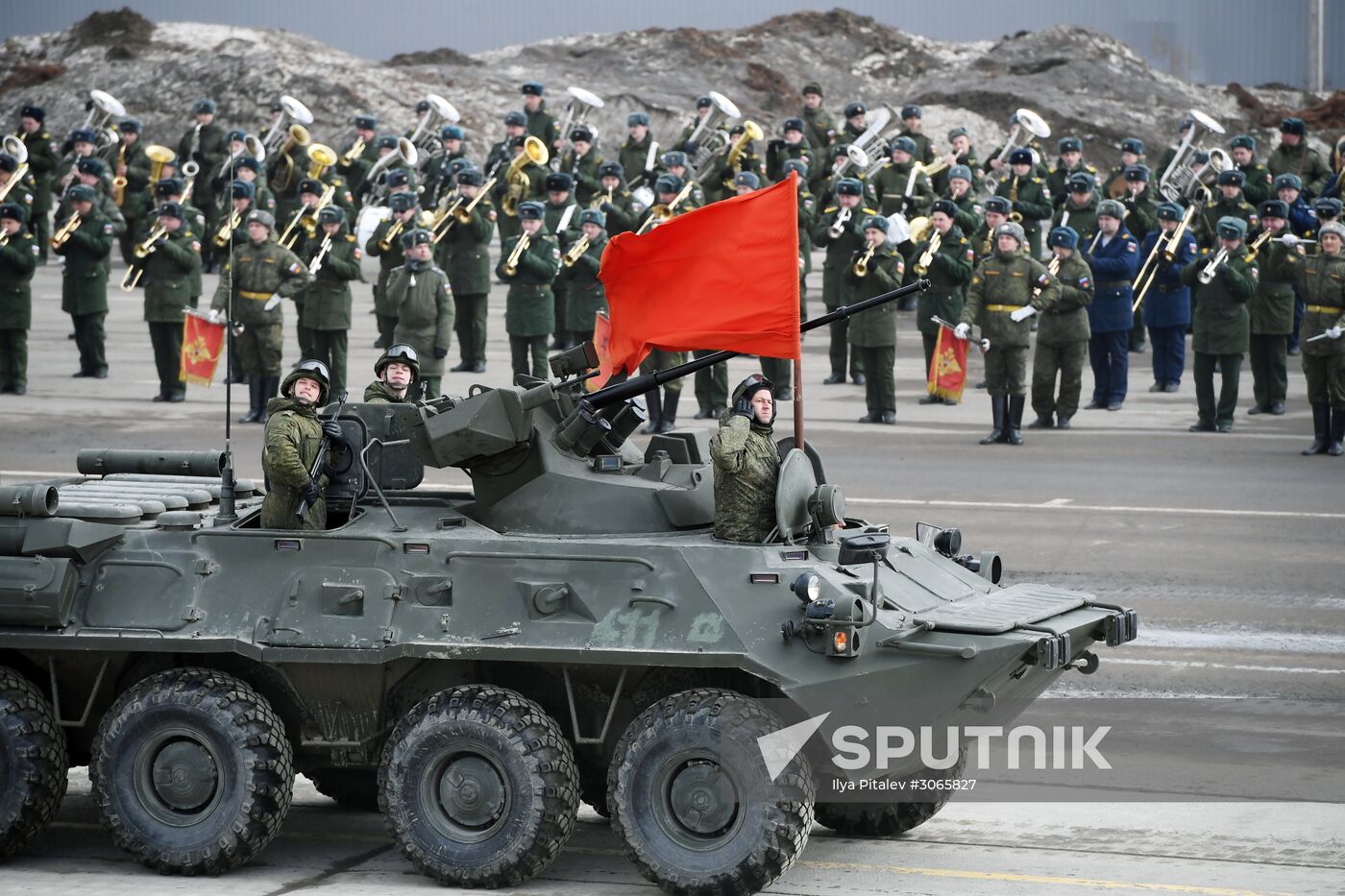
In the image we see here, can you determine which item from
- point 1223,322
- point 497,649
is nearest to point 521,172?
point 1223,322

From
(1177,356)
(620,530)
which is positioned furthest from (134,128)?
(620,530)

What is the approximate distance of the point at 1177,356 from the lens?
91.6ft

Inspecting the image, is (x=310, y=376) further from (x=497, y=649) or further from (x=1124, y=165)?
(x=1124, y=165)

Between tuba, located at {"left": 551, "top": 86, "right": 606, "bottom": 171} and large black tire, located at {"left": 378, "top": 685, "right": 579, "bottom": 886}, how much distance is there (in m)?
23.3

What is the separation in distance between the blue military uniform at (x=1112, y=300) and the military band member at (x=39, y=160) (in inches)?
639

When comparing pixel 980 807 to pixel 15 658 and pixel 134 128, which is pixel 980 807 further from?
pixel 134 128

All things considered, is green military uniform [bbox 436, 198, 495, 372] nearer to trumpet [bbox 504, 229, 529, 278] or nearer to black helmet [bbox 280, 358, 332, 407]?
trumpet [bbox 504, 229, 529, 278]

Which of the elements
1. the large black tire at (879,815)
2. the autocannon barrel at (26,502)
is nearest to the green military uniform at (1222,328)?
the large black tire at (879,815)

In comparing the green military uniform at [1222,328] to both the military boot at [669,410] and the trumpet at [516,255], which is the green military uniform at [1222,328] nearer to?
the military boot at [669,410]

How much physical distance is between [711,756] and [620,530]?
1551 millimetres

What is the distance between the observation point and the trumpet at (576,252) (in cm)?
2603

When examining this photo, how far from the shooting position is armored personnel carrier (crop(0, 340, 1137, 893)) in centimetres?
1030

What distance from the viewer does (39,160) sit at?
34719mm

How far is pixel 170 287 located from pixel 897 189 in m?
10.3
